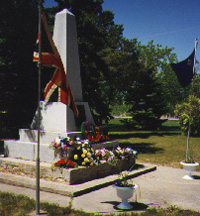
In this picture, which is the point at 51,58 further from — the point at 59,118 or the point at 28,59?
the point at 28,59

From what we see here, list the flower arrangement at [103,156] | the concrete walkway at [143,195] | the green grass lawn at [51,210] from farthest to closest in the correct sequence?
the flower arrangement at [103,156]
the concrete walkway at [143,195]
the green grass lawn at [51,210]

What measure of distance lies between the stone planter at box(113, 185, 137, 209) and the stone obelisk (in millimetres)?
3621

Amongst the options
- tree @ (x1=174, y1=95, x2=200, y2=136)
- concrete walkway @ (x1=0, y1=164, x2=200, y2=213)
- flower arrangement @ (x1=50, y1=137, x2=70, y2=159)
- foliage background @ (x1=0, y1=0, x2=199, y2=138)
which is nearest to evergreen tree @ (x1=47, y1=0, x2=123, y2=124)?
foliage background @ (x1=0, y1=0, x2=199, y2=138)

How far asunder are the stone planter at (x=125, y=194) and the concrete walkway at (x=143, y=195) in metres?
0.14

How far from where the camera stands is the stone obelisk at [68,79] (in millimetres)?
9047

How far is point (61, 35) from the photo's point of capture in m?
9.30

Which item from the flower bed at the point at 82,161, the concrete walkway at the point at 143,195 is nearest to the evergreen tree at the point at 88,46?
the flower bed at the point at 82,161

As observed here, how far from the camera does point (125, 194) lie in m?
5.71

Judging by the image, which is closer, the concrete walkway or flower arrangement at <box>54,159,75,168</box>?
the concrete walkway

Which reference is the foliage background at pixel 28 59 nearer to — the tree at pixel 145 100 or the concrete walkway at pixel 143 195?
the tree at pixel 145 100

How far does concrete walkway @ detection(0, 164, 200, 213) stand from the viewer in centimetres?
604

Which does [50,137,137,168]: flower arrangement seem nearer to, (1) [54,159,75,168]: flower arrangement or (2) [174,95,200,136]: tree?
(1) [54,159,75,168]: flower arrangement

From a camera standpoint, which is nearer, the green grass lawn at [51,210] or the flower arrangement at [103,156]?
the green grass lawn at [51,210]

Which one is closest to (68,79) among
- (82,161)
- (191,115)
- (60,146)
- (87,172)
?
(60,146)
